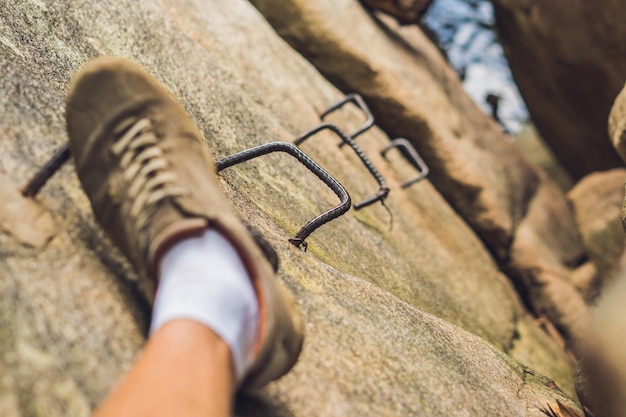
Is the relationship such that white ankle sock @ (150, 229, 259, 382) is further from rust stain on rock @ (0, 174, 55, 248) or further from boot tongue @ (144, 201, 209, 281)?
rust stain on rock @ (0, 174, 55, 248)

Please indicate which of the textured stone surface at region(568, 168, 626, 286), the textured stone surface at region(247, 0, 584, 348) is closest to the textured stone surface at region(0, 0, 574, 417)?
the textured stone surface at region(247, 0, 584, 348)

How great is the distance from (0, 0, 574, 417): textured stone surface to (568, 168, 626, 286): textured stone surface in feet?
6.76

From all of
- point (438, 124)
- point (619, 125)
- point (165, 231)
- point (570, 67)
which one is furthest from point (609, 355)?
point (570, 67)

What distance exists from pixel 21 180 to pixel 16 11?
105 centimetres

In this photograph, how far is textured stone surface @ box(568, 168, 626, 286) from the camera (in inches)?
230

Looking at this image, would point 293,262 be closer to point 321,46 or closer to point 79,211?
point 79,211

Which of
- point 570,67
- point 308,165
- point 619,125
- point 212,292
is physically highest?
point 619,125

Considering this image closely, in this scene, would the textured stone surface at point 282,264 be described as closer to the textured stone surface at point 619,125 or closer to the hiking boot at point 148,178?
the hiking boot at point 148,178

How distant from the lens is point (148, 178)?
128cm

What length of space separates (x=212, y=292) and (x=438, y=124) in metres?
4.54

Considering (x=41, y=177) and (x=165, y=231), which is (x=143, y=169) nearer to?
(x=165, y=231)

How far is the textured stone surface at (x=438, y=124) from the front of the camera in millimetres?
4816

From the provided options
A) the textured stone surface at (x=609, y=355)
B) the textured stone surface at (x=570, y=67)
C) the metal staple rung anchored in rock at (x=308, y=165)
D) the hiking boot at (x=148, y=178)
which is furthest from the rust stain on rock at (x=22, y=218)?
the textured stone surface at (x=570, y=67)

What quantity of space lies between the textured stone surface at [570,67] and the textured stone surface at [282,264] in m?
2.95
